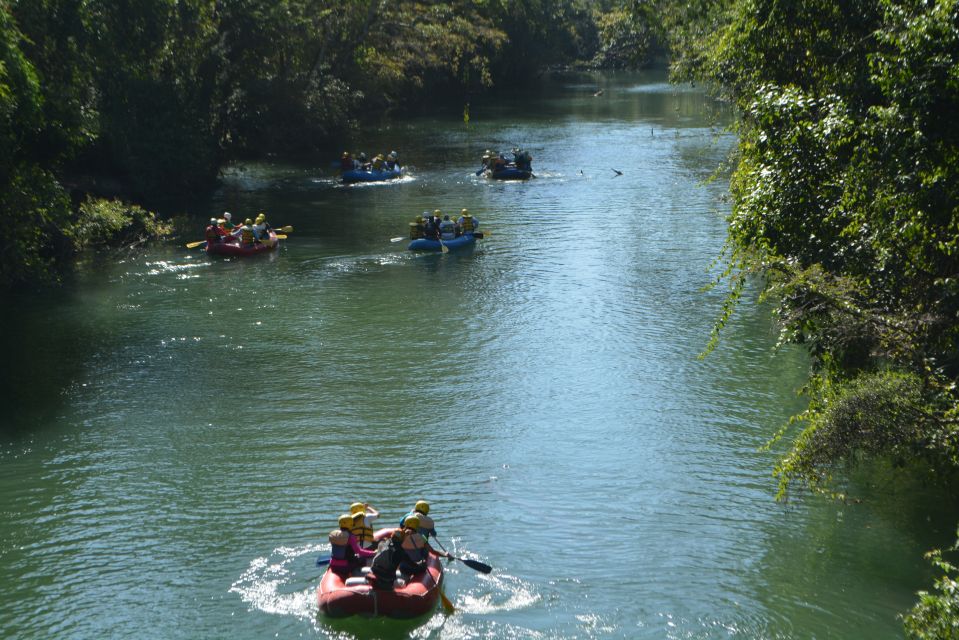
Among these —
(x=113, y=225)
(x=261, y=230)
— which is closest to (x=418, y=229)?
(x=261, y=230)

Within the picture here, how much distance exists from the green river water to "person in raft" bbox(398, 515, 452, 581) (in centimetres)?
63

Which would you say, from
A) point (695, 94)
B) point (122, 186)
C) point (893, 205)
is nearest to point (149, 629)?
point (893, 205)

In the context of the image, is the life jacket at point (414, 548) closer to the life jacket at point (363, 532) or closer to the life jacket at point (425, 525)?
the life jacket at point (425, 525)

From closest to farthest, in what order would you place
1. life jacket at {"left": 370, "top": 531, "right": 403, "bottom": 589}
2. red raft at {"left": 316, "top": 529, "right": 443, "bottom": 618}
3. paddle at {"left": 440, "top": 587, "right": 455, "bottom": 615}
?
red raft at {"left": 316, "top": 529, "right": 443, "bottom": 618} < life jacket at {"left": 370, "top": 531, "right": 403, "bottom": 589} < paddle at {"left": 440, "top": 587, "right": 455, "bottom": 615}

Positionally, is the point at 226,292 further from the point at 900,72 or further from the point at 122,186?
the point at 900,72

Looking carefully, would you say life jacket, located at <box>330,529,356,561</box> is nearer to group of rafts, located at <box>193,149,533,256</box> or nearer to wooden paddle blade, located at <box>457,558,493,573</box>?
wooden paddle blade, located at <box>457,558,493,573</box>

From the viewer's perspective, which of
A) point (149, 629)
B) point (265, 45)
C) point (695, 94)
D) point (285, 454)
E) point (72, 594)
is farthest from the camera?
point (695, 94)

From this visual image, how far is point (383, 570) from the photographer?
13.0m

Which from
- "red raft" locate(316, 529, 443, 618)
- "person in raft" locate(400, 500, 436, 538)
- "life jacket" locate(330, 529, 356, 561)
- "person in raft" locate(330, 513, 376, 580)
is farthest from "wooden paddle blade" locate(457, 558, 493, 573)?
"life jacket" locate(330, 529, 356, 561)

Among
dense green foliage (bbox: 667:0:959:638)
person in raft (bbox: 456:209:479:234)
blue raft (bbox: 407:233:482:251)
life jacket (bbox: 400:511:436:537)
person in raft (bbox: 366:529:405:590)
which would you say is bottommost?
person in raft (bbox: 366:529:405:590)

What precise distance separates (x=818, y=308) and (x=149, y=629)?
31.1 feet

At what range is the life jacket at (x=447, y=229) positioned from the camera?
33.1 m

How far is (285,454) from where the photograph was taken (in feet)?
58.9

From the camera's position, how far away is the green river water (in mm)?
13484
